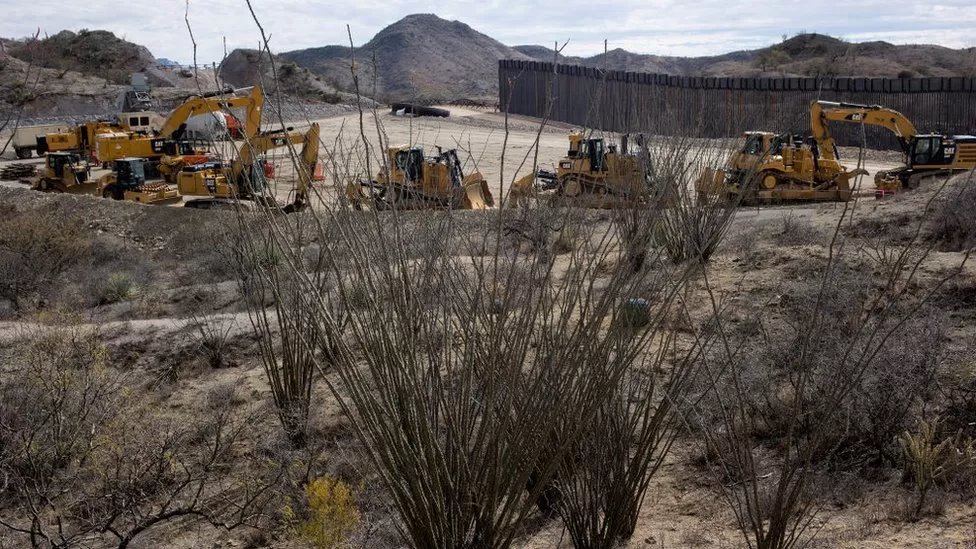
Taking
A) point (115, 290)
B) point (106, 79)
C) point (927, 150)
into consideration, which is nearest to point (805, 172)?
point (927, 150)

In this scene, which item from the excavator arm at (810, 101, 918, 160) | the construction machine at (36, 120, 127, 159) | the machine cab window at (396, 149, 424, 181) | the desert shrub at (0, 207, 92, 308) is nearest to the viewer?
the machine cab window at (396, 149, 424, 181)

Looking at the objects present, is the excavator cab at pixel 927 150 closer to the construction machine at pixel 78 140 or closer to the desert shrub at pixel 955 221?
the desert shrub at pixel 955 221

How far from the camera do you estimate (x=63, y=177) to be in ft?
91.0

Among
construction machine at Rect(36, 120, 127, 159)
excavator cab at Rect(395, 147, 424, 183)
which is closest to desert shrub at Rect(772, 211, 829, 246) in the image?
excavator cab at Rect(395, 147, 424, 183)

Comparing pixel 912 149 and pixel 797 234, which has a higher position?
pixel 912 149

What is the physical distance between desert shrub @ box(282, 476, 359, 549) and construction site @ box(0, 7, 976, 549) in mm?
31

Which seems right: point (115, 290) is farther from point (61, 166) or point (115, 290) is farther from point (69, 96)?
point (69, 96)

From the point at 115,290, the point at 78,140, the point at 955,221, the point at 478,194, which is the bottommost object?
the point at 115,290

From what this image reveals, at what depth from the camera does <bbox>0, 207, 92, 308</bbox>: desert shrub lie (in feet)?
48.4

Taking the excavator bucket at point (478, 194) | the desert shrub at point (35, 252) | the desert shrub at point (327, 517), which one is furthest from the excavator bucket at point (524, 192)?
the excavator bucket at point (478, 194)

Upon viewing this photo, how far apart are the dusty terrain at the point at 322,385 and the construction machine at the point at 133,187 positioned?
1.29m

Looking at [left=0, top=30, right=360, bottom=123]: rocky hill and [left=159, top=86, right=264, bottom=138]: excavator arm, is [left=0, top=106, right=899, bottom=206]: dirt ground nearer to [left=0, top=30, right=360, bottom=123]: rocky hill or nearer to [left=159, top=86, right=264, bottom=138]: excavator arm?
[left=159, top=86, right=264, bottom=138]: excavator arm

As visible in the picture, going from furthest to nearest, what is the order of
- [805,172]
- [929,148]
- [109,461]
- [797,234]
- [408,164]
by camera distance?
[805,172], [929,148], [797,234], [109,461], [408,164]

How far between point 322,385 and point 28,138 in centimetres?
3422
